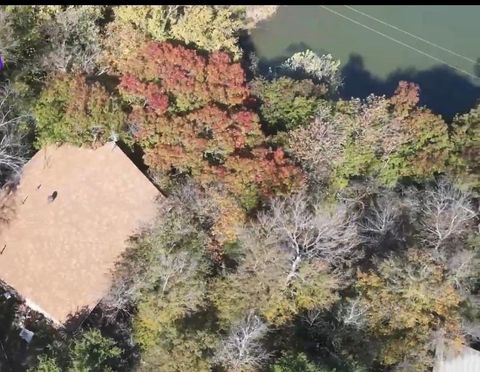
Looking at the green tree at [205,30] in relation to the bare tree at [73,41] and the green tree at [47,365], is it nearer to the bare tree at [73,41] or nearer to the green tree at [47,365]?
the bare tree at [73,41]

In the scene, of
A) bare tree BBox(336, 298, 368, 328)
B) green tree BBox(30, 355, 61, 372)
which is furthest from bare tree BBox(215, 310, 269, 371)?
green tree BBox(30, 355, 61, 372)

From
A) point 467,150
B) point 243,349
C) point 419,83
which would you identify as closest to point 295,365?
point 243,349

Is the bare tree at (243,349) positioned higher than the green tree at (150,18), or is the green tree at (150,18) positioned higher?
the green tree at (150,18)

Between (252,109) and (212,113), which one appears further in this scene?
(252,109)

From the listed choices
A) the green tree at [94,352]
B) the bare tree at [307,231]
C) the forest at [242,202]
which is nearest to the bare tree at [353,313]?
the forest at [242,202]

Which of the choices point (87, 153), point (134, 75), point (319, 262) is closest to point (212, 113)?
point (134, 75)

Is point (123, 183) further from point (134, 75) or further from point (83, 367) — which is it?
point (83, 367)
